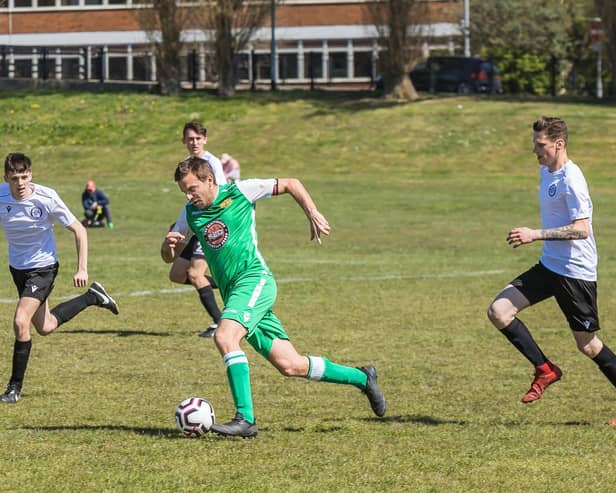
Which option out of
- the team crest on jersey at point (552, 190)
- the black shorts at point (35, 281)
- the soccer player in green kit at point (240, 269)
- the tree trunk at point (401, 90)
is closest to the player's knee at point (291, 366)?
the soccer player in green kit at point (240, 269)

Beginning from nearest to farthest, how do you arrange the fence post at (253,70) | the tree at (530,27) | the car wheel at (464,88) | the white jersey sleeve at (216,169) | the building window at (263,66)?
1. the white jersey sleeve at (216,169)
2. the car wheel at (464,88)
3. the fence post at (253,70)
4. the building window at (263,66)
5. the tree at (530,27)

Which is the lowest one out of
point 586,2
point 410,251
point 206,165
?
point 410,251

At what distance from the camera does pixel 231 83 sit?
50.1 metres

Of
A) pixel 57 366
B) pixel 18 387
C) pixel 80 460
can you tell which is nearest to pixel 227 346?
pixel 80 460

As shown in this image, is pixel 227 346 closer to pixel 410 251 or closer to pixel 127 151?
pixel 410 251

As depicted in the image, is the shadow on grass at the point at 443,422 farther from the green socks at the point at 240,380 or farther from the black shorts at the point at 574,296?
the green socks at the point at 240,380

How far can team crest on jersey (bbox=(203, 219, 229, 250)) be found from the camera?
853cm

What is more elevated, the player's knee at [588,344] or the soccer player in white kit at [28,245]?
the soccer player in white kit at [28,245]

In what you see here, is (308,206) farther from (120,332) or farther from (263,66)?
(263,66)

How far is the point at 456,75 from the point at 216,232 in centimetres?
4631

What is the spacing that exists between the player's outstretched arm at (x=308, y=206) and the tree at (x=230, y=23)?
40247mm

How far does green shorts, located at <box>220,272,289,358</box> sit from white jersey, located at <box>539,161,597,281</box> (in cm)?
206

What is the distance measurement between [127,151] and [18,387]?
33213mm

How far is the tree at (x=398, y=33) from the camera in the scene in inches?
1799
